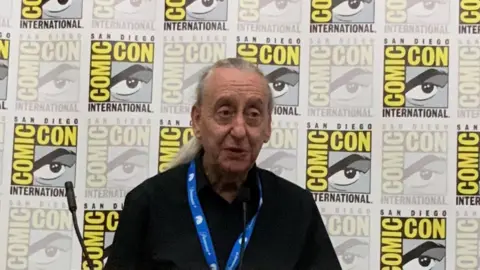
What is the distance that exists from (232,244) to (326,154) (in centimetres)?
59

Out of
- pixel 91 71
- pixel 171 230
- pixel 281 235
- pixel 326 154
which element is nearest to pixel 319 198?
pixel 326 154

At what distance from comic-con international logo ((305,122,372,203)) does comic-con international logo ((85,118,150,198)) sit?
0.50 m

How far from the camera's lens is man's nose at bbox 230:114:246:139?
51.8 inches

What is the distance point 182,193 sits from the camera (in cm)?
142

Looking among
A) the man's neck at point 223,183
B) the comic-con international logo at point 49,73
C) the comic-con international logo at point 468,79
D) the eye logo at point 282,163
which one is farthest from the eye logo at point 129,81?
the comic-con international logo at point 468,79

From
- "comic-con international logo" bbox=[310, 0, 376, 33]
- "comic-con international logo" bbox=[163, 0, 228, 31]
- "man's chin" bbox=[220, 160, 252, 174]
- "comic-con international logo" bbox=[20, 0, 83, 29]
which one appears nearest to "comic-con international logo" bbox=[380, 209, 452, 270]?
"comic-con international logo" bbox=[310, 0, 376, 33]

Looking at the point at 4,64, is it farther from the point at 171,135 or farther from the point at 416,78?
the point at 416,78

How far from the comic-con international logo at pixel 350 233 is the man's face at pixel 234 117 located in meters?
0.58

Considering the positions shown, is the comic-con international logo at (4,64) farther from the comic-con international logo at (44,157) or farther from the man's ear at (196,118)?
the man's ear at (196,118)

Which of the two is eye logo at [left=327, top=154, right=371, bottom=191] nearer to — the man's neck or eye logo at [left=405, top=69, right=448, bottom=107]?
eye logo at [left=405, top=69, right=448, bottom=107]

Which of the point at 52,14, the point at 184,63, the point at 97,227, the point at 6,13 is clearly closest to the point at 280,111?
the point at 184,63

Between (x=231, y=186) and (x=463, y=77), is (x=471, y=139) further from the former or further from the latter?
(x=231, y=186)

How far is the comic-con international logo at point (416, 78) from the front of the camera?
1.85 m

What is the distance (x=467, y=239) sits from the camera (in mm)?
1824
